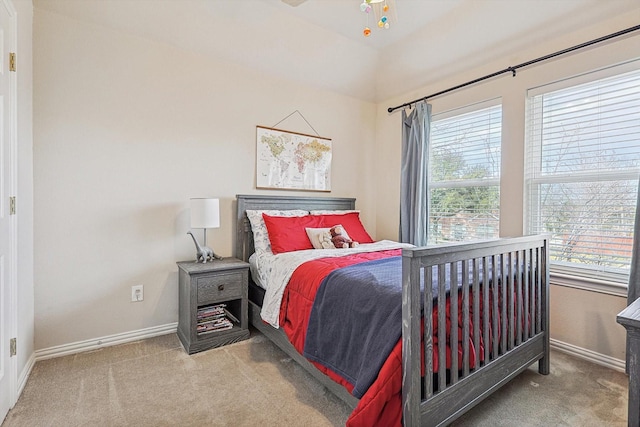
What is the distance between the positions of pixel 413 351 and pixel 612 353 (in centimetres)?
183

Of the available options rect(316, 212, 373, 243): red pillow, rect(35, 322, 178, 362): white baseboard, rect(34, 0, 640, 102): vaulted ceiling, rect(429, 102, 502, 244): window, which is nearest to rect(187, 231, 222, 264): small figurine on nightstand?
rect(35, 322, 178, 362): white baseboard

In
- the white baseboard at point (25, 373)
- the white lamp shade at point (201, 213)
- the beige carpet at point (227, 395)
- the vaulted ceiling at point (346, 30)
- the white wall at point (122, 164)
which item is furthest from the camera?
the white lamp shade at point (201, 213)

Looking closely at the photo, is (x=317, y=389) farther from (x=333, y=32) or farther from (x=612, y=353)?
(x=333, y=32)

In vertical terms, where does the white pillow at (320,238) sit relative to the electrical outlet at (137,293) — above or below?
above

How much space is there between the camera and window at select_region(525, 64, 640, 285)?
211 centimetres

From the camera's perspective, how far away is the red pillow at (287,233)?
105 inches

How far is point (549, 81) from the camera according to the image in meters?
2.42

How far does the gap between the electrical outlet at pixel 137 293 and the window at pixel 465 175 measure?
2731 millimetres

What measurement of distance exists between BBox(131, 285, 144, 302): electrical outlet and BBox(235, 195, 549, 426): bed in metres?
1.23

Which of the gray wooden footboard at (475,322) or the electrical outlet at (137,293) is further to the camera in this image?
the electrical outlet at (137,293)

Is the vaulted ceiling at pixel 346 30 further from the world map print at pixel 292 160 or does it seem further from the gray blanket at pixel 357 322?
the gray blanket at pixel 357 322

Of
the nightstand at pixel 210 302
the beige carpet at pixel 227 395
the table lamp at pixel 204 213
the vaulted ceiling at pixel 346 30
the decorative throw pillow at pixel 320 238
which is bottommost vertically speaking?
the beige carpet at pixel 227 395

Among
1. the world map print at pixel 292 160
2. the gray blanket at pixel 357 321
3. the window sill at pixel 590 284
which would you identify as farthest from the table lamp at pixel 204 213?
the window sill at pixel 590 284

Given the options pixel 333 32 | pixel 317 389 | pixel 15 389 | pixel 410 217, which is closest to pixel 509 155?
pixel 410 217
